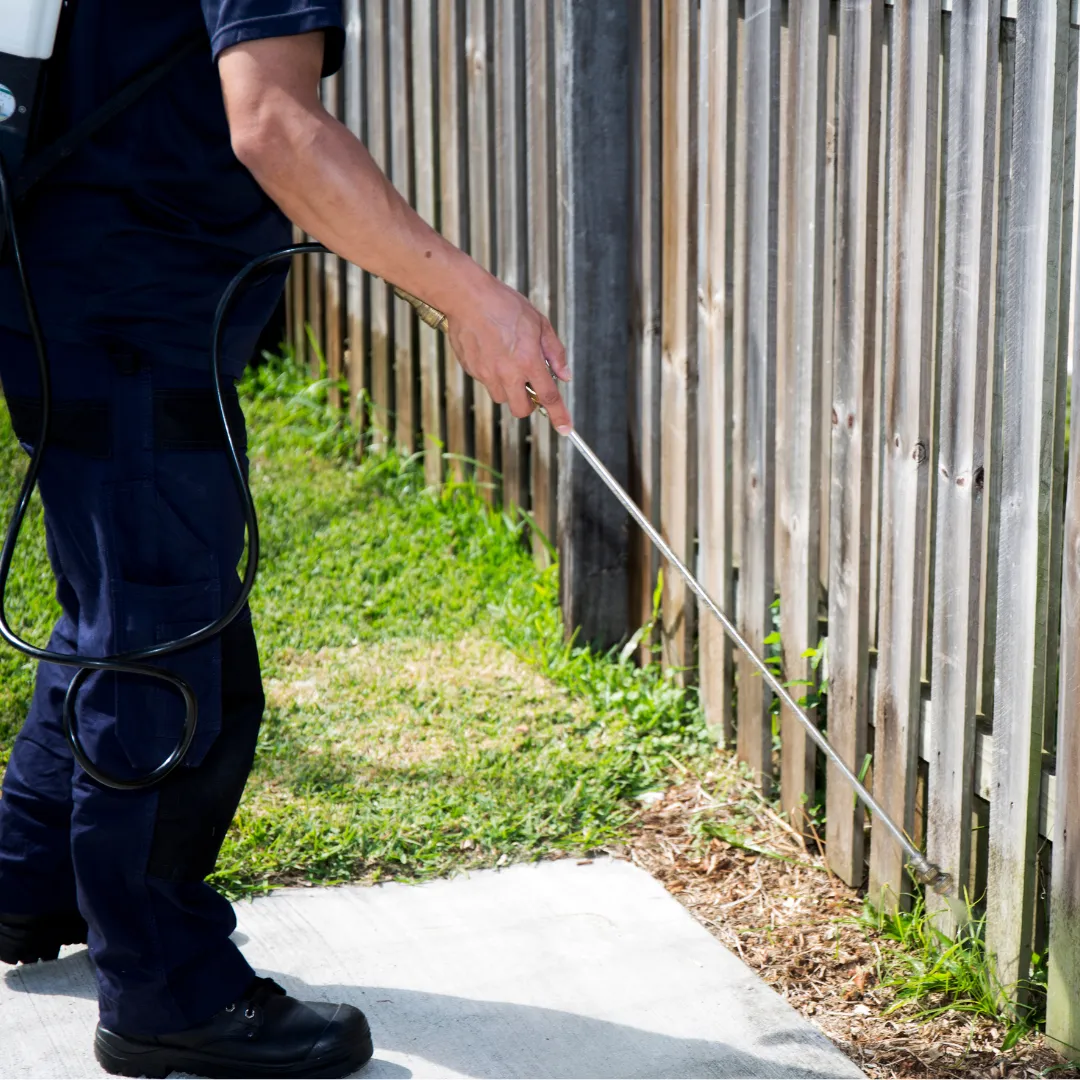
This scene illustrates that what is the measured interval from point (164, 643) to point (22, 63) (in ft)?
2.79

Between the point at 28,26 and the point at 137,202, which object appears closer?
the point at 28,26

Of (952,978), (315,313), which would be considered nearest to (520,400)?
(952,978)

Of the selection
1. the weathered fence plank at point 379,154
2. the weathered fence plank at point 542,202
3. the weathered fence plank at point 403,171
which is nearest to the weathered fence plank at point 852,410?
the weathered fence plank at point 542,202

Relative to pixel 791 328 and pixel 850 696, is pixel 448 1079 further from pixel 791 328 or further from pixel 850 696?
pixel 791 328

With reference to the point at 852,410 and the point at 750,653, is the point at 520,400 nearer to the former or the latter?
the point at 750,653

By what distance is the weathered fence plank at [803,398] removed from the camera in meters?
3.07

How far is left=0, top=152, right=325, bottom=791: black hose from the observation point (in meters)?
2.43

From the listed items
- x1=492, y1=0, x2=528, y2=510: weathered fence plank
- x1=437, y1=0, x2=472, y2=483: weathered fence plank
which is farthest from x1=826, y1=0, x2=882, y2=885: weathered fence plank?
x1=437, y1=0, x2=472, y2=483: weathered fence plank

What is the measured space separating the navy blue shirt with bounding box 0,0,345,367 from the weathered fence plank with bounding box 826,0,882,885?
1.04 metres

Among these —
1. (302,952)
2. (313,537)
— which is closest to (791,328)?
(302,952)

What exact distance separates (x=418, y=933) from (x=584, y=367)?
1.50 meters

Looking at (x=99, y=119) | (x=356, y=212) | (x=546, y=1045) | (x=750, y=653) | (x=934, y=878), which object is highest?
(x=99, y=119)

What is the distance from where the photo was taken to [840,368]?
10.1 ft

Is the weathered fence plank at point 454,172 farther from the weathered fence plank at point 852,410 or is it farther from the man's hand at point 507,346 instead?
the man's hand at point 507,346
